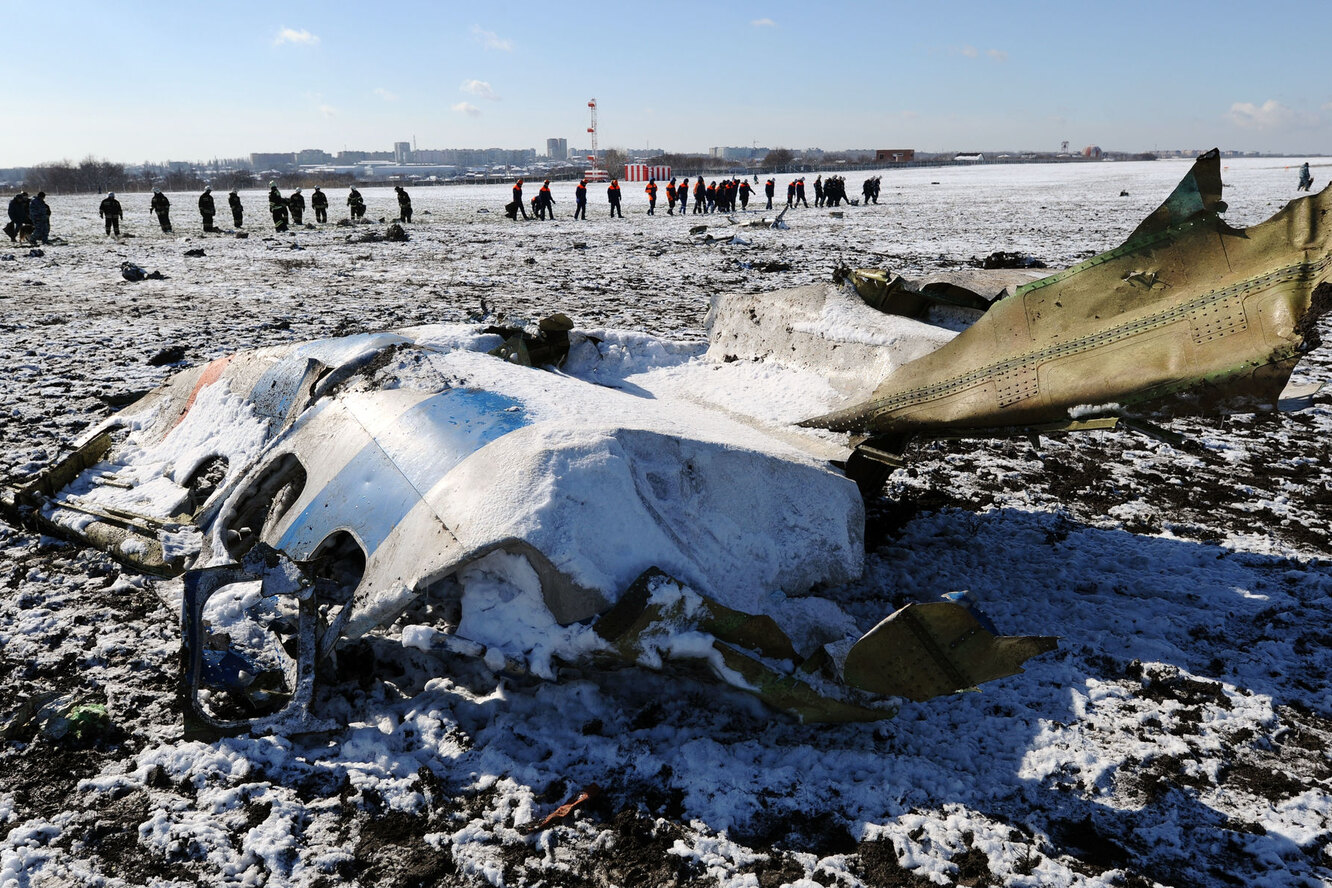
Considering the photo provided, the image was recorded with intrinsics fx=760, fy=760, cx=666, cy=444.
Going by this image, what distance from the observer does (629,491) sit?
10.0 feet

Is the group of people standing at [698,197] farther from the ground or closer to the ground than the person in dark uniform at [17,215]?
farther from the ground

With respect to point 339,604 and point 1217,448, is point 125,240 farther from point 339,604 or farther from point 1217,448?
point 1217,448

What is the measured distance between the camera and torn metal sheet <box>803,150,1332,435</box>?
2.82 meters

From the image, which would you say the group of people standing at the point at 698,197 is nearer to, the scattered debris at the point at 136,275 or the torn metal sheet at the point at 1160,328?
the scattered debris at the point at 136,275

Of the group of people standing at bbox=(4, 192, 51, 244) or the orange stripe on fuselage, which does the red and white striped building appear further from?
the orange stripe on fuselage

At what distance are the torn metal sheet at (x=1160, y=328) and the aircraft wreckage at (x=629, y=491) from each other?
0.01m

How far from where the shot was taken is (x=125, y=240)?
2055 centimetres

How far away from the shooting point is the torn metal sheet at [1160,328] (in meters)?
2.82

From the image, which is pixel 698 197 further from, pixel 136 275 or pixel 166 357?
pixel 166 357

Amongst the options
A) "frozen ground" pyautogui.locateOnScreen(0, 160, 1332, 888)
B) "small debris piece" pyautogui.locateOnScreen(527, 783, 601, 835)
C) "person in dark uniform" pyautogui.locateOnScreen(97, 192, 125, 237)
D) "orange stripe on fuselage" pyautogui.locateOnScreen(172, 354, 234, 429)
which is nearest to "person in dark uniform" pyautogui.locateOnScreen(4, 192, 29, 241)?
"person in dark uniform" pyautogui.locateOnScreen(97, 192, 125, 237)

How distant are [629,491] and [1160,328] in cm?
229

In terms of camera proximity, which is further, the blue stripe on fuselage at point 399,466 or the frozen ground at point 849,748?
the blue stripe on fuselage at point 399,466

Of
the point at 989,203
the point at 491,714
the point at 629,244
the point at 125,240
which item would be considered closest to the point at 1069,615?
the point at 491,714

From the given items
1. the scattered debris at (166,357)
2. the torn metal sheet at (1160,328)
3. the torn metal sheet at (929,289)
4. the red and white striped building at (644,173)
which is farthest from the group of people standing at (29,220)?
the red and white striped building at (644,173)
